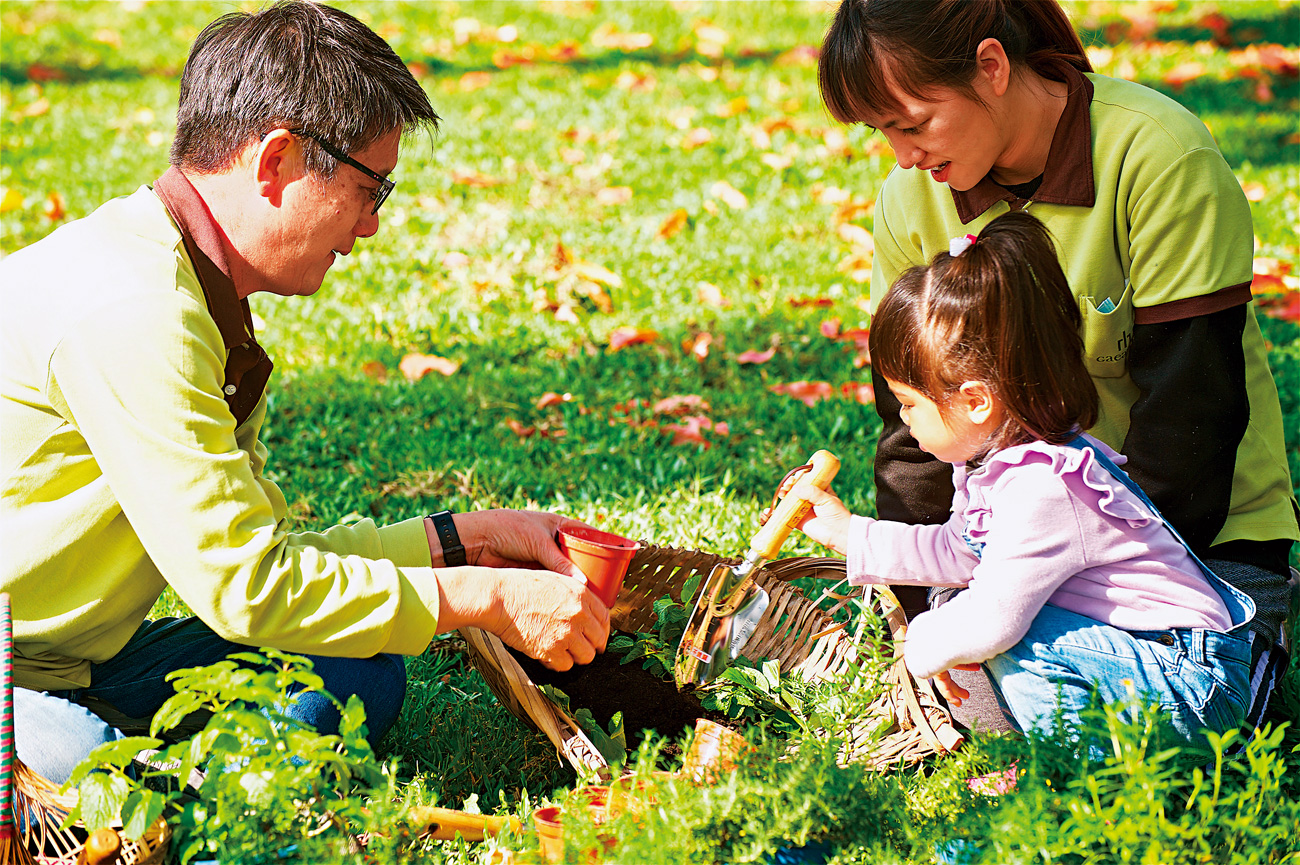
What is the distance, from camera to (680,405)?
3.79 m

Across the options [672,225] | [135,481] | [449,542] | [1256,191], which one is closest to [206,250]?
[135,481]

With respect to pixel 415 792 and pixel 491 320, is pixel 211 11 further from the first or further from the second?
pixel 415 792

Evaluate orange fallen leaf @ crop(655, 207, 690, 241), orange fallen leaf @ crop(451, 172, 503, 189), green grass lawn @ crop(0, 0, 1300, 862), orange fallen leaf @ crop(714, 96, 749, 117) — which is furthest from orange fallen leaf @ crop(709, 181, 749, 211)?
orange fallen leaf @ crop(714, 96, 749, 117)

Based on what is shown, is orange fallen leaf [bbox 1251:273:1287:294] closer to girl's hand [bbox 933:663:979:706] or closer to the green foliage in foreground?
girl's hand [bbox 933:663:979:706]

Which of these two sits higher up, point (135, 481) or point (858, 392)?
point (135, 481)

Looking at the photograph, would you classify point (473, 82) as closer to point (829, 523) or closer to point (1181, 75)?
point (1181, 75)

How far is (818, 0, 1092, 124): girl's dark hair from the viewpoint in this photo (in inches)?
82.0

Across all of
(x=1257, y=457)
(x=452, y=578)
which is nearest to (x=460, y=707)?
(x=452, y=578)

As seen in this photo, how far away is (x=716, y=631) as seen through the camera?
89.5 inches

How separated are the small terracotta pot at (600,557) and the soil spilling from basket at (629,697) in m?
0.32

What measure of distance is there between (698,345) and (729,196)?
1498 millimetres

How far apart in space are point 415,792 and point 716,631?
64 centimetres

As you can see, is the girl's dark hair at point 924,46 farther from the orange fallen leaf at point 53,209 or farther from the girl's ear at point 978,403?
the orange fallen leaf at point 53,209

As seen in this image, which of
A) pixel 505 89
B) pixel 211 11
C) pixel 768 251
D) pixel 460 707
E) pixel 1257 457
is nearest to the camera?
pixel 1257 457
